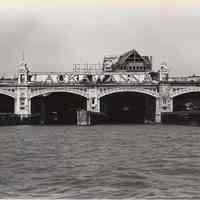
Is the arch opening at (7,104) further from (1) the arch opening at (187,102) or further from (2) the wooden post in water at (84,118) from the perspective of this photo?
(1) the arch opening at (187,102)

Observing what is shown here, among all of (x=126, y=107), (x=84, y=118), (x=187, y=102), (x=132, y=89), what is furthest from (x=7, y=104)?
(x=187, y=102)

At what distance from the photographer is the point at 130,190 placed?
24531 millimetres

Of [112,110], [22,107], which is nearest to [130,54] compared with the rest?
[112,110]

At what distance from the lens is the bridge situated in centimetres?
11138

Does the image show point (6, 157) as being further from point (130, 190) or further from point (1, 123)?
point (1, 123)

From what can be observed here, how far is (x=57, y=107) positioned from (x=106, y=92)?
29.4m

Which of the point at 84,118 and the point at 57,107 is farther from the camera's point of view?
the point at 57,107

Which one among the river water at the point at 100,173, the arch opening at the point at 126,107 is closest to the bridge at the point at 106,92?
the arch opening at the point at 126,107

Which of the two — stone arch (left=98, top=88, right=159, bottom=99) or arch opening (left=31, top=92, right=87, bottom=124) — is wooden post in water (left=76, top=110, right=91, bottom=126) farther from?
arch opening (left=31, top=92, right=87, bottom=124)

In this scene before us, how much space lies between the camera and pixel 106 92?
112m

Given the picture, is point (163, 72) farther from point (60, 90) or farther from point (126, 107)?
point (126, 107)

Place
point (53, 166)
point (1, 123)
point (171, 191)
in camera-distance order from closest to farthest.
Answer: point (171, 191) < point (53, 166) < point (1, 123)

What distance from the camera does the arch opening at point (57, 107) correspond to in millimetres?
126875

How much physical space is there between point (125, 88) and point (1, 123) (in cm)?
2572
